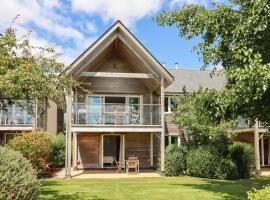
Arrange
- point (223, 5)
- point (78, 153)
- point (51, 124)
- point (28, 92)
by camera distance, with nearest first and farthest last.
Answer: point (28, 92), point (223, 5), point (78, 153), point (51, 124)

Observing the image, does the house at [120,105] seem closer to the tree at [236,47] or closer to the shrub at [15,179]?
the tree at [236,47]

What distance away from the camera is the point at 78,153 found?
26859 millimetres

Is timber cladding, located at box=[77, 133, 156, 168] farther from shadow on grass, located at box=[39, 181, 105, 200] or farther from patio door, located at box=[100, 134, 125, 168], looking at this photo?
shadow on grass, located at box=[39, 181, 105, 200]

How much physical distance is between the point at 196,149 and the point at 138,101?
648 centimetres

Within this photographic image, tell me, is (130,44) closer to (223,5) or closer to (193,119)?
(193,119)

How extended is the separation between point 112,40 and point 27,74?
11.8m

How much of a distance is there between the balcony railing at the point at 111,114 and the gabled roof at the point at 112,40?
2.30 metres

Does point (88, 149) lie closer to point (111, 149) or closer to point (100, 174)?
point (111, 149)

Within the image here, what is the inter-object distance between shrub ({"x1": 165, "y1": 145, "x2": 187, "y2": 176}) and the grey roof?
8.01 m

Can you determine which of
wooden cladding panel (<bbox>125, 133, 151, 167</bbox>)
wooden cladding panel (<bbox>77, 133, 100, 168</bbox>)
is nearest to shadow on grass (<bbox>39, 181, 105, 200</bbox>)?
wooden cladding panel (<bbox>77, 133, 100, 168</bbox>)

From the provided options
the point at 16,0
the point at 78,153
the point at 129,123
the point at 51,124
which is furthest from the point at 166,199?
the point at 51,124

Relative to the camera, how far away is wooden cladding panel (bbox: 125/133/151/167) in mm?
27469

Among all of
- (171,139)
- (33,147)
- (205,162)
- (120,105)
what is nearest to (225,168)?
(205,162)

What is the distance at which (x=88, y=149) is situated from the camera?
2692 cm
